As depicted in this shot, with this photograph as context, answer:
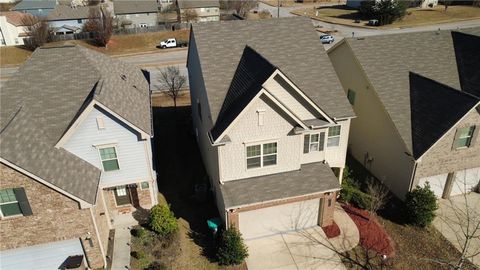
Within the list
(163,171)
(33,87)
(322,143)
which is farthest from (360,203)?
(33,87)

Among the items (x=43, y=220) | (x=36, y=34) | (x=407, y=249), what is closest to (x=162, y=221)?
(x=43, y=220)

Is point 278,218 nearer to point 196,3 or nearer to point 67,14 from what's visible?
point 196,3

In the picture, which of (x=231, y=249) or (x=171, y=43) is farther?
(x=171, y=43)

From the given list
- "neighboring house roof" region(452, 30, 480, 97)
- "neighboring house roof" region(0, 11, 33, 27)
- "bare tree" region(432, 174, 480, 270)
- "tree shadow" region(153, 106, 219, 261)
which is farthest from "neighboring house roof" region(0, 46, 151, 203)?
"neighboring house roof" region(0, 11, 33, 27)

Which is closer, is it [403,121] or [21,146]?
[21,146]

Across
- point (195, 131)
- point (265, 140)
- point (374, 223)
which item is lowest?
point (374, 223)

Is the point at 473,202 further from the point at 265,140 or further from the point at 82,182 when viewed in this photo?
the point at 82,182

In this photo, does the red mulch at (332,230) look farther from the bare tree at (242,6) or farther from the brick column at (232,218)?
the bare tree at (242,6)

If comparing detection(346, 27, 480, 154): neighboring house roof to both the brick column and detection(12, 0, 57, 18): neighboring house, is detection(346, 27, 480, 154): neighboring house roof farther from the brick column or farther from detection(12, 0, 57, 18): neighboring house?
detection(12, 0, 57, 18): neighboring house
